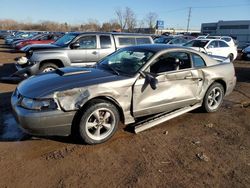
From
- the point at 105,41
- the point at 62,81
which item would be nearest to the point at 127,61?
the point at 62,81

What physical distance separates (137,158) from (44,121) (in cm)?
148

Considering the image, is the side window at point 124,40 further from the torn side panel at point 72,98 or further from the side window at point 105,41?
the torn side panel at point 72,98

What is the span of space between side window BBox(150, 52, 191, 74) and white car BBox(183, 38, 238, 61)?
9.00m

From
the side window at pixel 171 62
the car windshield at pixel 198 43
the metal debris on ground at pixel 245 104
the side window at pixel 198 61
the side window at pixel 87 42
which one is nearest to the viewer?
the side window at pixel 171 62

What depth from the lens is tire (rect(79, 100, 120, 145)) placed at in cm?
420

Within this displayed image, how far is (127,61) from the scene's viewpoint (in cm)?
524

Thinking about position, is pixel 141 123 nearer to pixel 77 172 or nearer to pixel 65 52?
pixel 77 172

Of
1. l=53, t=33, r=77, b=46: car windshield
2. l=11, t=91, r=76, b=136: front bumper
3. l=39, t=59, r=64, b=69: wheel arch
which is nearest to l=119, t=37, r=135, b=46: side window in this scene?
l=53, t=33, r=77, b=46: car windshield

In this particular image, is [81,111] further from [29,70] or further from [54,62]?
[54,62]

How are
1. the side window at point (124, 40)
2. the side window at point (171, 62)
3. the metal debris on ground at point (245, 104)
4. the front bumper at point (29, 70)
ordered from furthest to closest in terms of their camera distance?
the side window at point (124, 40) < the front bumper at point (29, 70) < the metal debris on ground at point (245, 104) < the side window at point (171, 62)

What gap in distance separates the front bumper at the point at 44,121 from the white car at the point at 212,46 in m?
11.4

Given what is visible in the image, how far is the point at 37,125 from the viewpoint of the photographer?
390cm

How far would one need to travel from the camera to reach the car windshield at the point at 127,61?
4914 mm

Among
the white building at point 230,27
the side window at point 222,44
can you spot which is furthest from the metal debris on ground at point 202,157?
the white building at point 230,27
